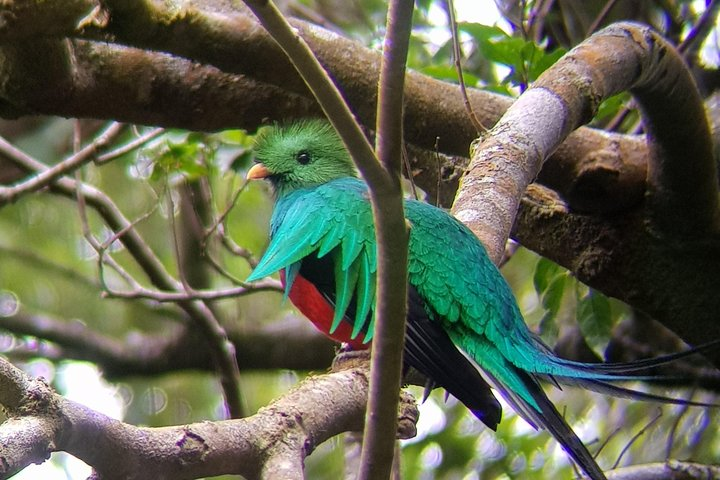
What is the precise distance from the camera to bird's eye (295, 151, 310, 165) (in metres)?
3.57

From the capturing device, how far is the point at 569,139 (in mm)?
3641

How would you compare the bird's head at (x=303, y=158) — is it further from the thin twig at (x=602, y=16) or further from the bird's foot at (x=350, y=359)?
the thin twig at (x=602, y=16)

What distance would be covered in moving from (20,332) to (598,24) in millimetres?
3251

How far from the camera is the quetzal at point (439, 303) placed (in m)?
2.30

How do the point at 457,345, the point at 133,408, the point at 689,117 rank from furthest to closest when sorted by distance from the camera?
the point at 133,408, the point at 689,117, the point at 457,345

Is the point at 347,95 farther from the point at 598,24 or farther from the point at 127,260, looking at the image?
the point at 127,260

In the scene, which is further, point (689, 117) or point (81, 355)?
point (81, 355)

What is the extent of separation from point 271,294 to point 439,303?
380 cm

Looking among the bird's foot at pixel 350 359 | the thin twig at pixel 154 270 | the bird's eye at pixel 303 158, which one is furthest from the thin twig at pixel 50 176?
the bird's foot at pixel 350 359

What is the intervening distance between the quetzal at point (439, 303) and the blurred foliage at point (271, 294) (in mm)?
1081

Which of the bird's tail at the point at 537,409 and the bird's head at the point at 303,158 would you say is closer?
the bird's tail at the point at 537,409

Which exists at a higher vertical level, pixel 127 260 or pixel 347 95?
pixel 127 260

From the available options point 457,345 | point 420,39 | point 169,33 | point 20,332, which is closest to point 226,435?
point 457,345

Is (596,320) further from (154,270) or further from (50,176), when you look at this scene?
(50,176)
